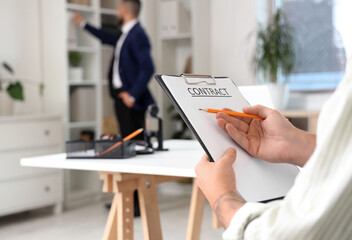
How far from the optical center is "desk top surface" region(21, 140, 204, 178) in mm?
1907

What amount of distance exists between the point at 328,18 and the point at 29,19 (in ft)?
8.47

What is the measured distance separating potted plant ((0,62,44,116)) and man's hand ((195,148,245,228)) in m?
3.37

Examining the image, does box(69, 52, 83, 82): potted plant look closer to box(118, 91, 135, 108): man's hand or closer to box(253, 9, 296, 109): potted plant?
box(118, 91, 135, 108): man's hand

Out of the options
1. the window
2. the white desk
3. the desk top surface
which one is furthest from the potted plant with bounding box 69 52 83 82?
the desk top surface

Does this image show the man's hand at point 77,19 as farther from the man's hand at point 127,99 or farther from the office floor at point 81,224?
the office floor at point 81,224

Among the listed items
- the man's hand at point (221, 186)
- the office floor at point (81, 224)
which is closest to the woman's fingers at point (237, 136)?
the man's hand at point (221, 186)

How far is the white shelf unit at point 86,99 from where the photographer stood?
4613 millimetres

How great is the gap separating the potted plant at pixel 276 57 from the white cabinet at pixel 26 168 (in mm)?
1759

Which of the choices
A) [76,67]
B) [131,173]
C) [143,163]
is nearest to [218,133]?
[143,163]

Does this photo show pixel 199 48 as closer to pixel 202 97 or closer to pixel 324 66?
pixel 324 66

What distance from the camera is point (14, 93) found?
4.26m

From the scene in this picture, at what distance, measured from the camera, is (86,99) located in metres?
4.71

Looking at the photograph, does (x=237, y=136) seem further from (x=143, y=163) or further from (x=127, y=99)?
(x=127, y=99)

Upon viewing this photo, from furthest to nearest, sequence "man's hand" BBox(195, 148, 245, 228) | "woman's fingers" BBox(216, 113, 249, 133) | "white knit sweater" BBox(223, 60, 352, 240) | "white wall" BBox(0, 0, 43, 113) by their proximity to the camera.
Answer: "white wall" BBox(0, 0, 43, 113), "woman's fingers" BBox(216, 113, 249, 133), "man's hand" BBox(195, 148, 245, 228), "white knit sweater" BBox(223, 60, 352, 240)
